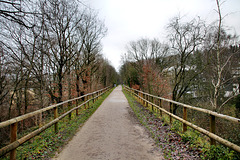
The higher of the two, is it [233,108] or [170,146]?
[170,146]

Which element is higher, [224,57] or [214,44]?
[214,44]

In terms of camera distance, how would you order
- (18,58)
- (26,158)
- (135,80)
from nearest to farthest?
(26,158)
(18,58)
(135,80)

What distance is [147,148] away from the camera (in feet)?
13.3

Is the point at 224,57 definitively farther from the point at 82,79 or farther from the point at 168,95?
the point at 82,79

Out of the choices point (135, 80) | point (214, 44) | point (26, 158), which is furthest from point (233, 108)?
point (26, 158)

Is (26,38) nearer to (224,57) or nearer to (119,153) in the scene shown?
(119,153)

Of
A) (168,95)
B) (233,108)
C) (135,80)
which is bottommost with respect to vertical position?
(233,108)

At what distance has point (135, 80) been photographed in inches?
1308

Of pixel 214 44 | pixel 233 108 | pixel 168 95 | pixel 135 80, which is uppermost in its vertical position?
pixel 214 44

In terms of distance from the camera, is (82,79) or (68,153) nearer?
(68,153)

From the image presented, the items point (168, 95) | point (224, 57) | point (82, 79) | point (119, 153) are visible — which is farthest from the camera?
point (168, 95)

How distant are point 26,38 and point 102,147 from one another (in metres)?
10.1

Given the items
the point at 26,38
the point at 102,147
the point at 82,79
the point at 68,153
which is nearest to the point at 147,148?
the point at 102,147

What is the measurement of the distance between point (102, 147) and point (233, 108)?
2072 cm
